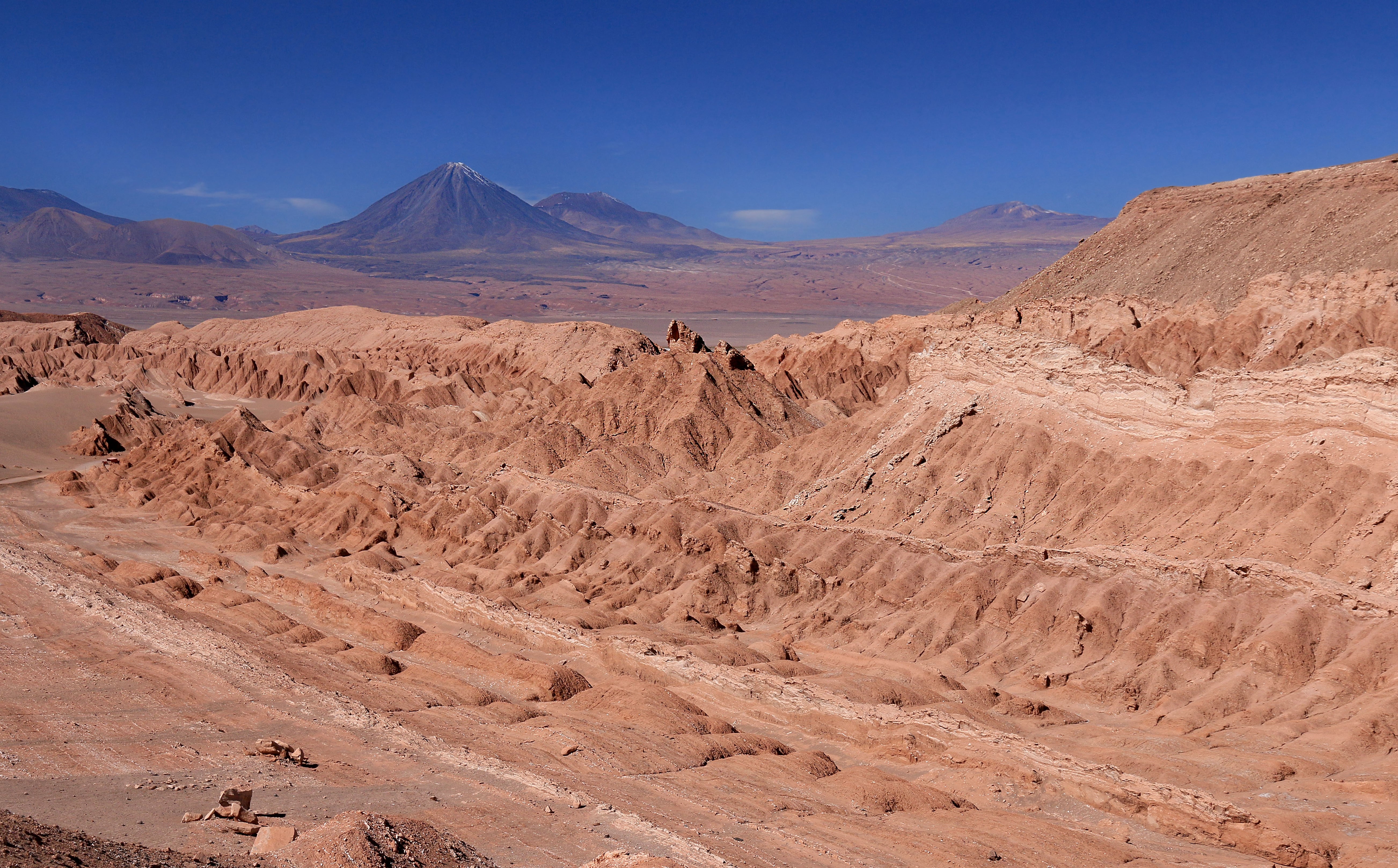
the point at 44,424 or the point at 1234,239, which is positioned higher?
the point at 1234,239

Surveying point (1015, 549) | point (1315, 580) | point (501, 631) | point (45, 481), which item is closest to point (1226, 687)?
point (1315, 580)

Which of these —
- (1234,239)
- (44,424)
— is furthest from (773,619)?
(44,424)

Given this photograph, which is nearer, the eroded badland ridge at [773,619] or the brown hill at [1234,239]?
the eroded badland ridge at [773,619]

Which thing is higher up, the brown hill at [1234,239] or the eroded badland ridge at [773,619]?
the brown hill at [1234,239]

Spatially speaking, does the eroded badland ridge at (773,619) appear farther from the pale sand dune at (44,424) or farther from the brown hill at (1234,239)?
the brown hill at (1234,239)

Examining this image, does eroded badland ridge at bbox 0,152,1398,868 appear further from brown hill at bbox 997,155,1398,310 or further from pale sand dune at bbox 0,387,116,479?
brown hill at bbox 997,155,1398,310

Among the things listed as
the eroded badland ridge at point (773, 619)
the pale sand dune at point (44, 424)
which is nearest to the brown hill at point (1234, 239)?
the eroded badland ridge at point (773, 619)

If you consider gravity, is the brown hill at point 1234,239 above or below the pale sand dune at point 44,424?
above

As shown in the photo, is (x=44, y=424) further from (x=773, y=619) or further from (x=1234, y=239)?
(x=1234, y=239)
